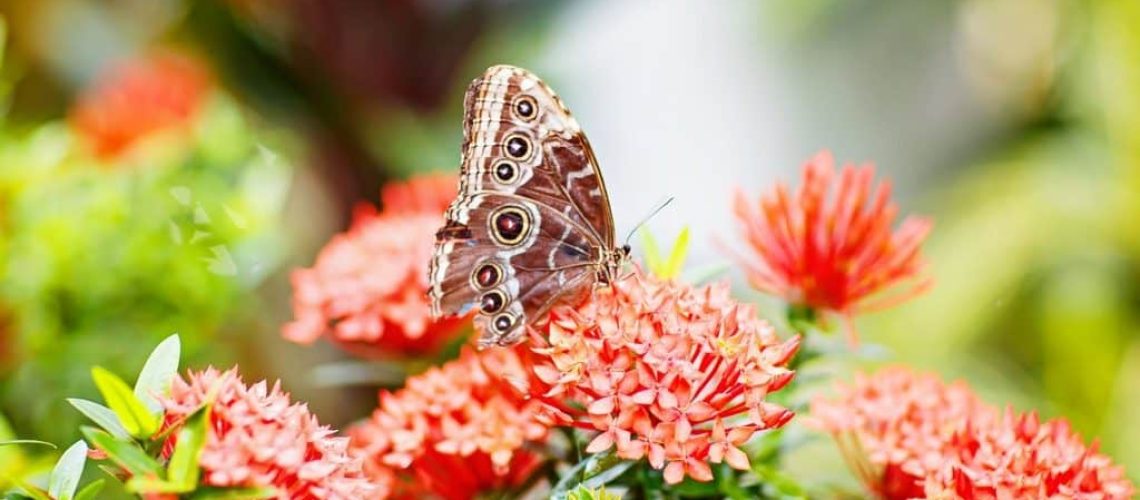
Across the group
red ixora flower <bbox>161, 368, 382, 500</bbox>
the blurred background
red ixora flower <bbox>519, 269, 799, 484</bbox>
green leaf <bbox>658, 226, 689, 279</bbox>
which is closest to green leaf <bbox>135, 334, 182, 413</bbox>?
red ixora flower <bbox>161, 368, 382, 500</bbox>

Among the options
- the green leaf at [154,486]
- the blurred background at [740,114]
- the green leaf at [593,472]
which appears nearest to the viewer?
the green leaf at [154,486]

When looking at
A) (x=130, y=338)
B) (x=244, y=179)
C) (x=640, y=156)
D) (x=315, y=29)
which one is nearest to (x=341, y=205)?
(x=315, y=29)

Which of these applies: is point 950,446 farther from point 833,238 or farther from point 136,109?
point 136,109

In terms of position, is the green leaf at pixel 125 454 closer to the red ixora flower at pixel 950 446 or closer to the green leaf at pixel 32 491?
the green leaf at pixel 32 491

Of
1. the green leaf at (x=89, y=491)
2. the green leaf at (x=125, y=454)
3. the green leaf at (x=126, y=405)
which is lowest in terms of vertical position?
the green leaf at (x=89, y=491)

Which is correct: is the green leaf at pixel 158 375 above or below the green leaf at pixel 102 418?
above

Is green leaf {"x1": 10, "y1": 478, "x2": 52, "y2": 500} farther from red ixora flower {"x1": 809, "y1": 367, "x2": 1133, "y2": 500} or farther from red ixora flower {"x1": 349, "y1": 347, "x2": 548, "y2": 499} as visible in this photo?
red ixora flower {"x1": 809, "y1": 367, "x2": 1133, "y2": 500}

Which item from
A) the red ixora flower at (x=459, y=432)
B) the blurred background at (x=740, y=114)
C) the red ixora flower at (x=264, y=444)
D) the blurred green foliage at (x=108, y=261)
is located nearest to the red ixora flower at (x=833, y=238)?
the red ixora flower at (x=459, y=432)
